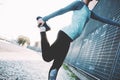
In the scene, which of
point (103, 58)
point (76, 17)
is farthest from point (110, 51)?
point (76, 17)

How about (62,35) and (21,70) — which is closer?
(62,35)

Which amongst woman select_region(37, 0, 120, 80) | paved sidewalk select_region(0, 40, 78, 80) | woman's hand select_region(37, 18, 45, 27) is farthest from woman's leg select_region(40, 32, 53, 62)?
paved sidewalk select_region(0, 40, 78, 80)

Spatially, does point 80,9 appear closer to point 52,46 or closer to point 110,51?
point 52,46

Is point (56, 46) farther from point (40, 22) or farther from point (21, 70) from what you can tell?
point (21, 70)

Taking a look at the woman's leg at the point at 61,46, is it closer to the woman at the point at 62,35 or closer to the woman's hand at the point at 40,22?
the woman at the point at 62,35

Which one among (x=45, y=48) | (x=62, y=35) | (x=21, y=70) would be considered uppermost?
(x=62, y=35)

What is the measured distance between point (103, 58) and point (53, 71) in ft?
15.2

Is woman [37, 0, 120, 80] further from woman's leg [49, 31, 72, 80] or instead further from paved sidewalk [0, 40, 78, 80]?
paved sidewalk [0, 40, 78, 80]

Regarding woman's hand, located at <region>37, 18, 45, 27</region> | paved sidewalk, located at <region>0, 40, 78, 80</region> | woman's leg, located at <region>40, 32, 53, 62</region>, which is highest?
woman's hand, located at <region>37, 18, 45, 27</region>

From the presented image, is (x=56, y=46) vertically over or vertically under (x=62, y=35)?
under

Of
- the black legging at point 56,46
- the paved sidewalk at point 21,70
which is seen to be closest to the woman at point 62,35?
the black legging at point 56,46

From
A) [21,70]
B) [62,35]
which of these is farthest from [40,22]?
[21,70]

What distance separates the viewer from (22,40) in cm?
6462

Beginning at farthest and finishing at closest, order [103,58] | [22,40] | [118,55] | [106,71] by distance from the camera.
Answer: [22,40]
[103,58]
[106,71]
[118,55]
